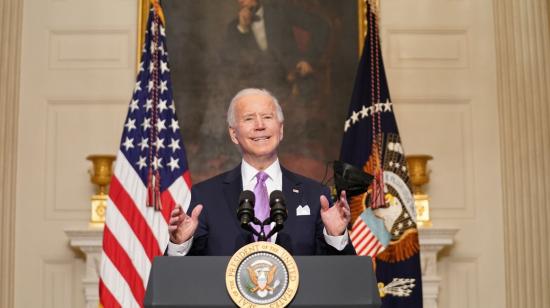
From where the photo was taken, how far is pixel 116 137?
24.1 feet

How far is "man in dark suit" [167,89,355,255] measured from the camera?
3.43 m

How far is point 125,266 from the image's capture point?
20.0 ft

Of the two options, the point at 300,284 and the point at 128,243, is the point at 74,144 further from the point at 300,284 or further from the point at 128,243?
the point at 300,284

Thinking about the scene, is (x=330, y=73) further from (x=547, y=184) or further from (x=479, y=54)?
(x=547, y=184)

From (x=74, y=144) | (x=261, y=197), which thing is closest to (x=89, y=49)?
(x=74, y=144)

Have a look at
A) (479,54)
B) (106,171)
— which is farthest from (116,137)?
(479,54)

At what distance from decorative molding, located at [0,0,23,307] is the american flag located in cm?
143

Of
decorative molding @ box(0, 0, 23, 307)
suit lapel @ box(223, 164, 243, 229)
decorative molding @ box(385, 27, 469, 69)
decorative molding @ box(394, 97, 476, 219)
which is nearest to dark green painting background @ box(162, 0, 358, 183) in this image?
decorative molding @ box(385, 27, 469, 69)

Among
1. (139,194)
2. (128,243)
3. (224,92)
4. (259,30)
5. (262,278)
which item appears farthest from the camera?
(259,30)

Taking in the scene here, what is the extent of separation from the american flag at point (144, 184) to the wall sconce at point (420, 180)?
1890mm

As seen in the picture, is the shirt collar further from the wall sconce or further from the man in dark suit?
the wall sconce

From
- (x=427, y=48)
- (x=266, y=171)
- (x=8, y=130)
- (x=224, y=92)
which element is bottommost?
(x=266, y=171)

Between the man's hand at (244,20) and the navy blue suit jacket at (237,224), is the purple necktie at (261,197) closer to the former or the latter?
the navy blue suit jacket at (237,224)

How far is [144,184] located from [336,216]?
11.0 feet
